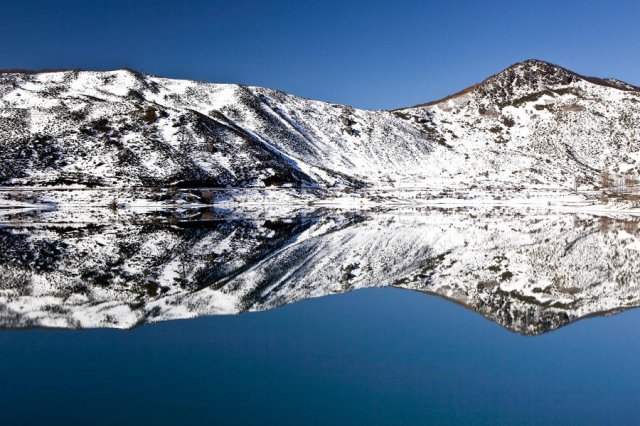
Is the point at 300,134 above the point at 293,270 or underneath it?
above

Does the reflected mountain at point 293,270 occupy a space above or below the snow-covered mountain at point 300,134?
below

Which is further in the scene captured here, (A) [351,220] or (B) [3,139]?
(B) [3,139]

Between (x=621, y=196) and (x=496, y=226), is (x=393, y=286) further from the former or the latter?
(x=621, y=196)

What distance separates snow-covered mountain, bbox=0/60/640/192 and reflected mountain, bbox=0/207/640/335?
54213mm

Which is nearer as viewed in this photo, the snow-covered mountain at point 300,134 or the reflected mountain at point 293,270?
the reflected mountain at point 293,270

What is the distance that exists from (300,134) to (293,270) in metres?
114

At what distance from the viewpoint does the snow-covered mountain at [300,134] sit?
104 m

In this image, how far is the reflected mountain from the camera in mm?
20703

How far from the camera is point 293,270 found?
28.6 metres

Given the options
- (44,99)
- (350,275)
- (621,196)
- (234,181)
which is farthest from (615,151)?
(350,275)

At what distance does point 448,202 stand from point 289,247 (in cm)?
6777

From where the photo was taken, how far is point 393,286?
83.3 feet

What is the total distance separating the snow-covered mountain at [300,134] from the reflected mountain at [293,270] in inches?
2134

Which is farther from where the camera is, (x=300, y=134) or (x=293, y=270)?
(x=300, y=134)
